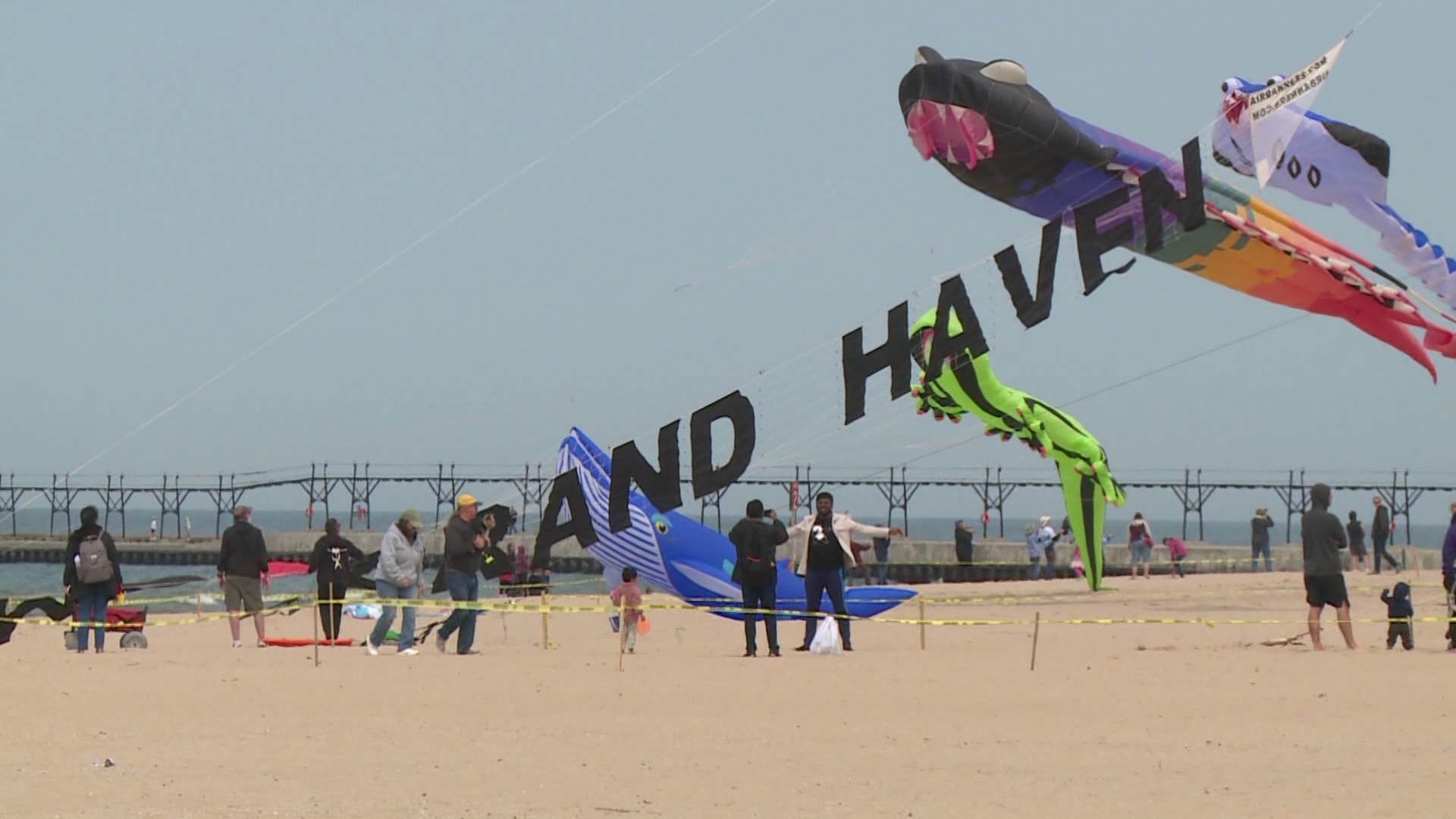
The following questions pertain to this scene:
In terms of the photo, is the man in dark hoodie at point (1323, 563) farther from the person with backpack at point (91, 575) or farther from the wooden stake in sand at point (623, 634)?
the person with backpack at point (91, 575)

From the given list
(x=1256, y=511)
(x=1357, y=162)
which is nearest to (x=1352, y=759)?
(x=1357, y=162)

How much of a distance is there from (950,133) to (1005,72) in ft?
2.94

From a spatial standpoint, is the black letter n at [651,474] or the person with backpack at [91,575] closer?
the black letter n at [651,474]

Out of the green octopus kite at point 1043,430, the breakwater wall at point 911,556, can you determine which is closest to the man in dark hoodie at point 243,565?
the green octopus kite at point 1043,430

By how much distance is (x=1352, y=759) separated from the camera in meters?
8.62

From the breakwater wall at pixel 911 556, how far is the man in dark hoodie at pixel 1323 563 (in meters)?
15.4

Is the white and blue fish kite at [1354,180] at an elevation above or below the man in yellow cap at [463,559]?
above

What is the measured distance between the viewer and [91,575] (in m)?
15.2

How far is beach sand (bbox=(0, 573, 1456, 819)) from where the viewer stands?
7527 millimetres

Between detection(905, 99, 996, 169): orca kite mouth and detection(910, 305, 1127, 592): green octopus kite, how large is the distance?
24.3 ft

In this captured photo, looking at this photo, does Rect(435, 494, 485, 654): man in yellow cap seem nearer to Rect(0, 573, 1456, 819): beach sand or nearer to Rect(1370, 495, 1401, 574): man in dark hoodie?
Rect(0, 573, 1456, 819): beach sand

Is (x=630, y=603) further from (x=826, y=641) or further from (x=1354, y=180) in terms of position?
(x=1354, y=180)

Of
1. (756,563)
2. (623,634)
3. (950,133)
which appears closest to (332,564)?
(623,634)

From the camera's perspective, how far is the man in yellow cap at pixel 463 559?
1511 cm
